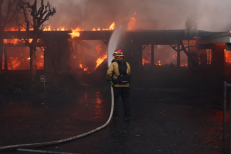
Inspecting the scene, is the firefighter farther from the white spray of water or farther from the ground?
the white spray of water

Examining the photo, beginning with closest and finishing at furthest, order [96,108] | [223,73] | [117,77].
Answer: [117,77], [96,108], [223,73]

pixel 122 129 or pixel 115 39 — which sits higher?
pixel 115 39

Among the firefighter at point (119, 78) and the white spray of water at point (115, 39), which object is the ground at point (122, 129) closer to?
the firefighter at point (119, 78)

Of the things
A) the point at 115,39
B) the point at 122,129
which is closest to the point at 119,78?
the point at 122,129

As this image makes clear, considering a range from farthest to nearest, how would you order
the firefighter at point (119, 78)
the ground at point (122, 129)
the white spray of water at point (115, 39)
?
the white spray of water at point (115, 39), the firefighter at point (119, 78), the ground at point (122, 129)

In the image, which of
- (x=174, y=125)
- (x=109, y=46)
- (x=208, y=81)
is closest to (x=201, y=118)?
(x=174, y=125)

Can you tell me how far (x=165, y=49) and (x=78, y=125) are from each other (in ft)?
292

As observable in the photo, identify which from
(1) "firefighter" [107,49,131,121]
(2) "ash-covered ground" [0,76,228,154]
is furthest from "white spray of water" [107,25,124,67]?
(1) "firefighter" [107,49,131,121]

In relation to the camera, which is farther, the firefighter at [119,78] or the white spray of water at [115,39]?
the white spray of water at [115,39]

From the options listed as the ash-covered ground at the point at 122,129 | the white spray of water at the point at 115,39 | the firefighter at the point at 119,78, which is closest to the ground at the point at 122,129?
the ash-covered ground at the point at 122,129

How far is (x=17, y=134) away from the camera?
6258 mm

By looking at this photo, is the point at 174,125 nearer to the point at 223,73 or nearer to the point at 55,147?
the point at 55,147

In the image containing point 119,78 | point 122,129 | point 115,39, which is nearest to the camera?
point 122,129

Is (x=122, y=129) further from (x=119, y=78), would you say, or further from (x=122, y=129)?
(x=119, y=78)
